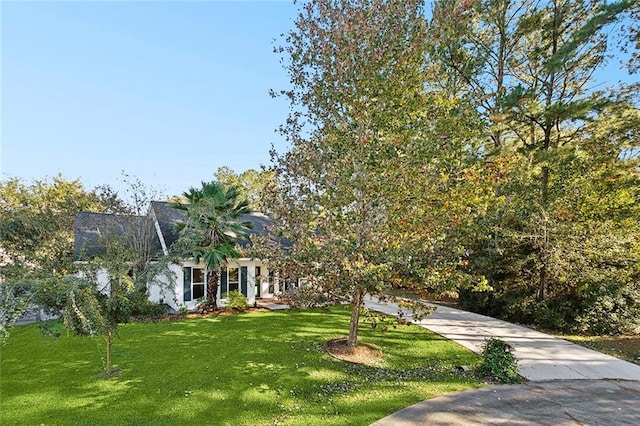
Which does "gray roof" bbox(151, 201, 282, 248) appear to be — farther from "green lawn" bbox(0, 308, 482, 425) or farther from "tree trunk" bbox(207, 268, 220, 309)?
"green lawn" bbox(0, 308, 482, 425)

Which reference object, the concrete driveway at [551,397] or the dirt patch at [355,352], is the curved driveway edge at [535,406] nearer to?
the concrete driveway at [551,397]

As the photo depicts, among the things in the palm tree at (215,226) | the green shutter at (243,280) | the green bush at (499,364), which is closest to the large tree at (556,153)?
the green bush at (499,364)

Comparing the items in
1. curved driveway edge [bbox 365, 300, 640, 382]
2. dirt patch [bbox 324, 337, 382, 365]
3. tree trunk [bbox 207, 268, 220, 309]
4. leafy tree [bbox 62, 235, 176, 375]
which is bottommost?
curved driveway edge [bbox 365, 300, 640, 382]

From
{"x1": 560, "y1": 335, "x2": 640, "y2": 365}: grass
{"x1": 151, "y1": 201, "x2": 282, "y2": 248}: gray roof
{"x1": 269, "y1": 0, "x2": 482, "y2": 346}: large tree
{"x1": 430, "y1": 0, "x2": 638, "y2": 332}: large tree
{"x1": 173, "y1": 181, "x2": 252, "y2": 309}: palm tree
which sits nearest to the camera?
{"x1": 269, "y1": 0, "x2": 482, "y2": 346}: large tree

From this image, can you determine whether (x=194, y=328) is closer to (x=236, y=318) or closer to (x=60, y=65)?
(x=236, y=318)

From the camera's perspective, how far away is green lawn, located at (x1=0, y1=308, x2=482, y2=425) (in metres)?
6.30

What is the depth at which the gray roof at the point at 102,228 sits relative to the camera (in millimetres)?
16703

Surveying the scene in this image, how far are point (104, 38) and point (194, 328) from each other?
35.7 feet

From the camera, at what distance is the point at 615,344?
11.0 m

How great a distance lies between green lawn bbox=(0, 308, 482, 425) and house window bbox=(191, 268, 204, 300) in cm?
437

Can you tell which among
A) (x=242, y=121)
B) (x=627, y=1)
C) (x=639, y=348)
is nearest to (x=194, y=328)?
(x=242, y=121)

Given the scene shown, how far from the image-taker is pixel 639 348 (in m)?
10.5

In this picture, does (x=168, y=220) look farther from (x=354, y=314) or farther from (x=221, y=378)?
(x=354, y=314)

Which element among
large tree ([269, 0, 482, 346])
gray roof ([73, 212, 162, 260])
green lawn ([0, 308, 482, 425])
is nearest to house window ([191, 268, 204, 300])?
gray roof ([73, 212, 162, 260])
